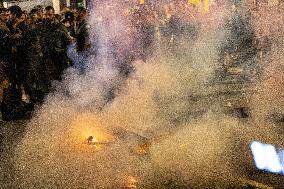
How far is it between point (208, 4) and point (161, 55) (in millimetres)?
2386

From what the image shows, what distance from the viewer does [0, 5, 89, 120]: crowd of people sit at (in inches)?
329

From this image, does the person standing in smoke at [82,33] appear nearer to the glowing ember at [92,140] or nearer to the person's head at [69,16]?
the person's head at [69,16]

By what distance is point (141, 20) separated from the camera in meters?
11.9

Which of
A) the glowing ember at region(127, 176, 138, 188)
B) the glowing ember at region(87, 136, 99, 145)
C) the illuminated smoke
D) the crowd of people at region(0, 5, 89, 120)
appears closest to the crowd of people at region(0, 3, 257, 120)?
the crowd of people at region(0, 5, 89, 120)

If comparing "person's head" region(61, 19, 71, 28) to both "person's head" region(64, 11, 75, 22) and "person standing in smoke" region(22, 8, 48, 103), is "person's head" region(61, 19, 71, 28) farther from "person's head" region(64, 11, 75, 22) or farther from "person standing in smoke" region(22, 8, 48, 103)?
"person standing in smoke" region(22, 8, 48, 103)

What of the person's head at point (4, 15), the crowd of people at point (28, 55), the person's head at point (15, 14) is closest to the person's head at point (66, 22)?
the crowd of people at point (28, 55)

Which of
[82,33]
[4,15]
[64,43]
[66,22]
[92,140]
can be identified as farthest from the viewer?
[82,33]

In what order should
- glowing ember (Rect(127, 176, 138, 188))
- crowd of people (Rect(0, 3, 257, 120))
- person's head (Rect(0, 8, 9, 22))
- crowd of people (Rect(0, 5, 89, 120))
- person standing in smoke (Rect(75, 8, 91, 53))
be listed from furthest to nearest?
person standing in smoke (Rect(75, 8, 91, 53)) → person's head (Rect(0, 8, 9, 22)) → crowd of people (Rect(0, 3, 257, 120)) → crowd of people (Rect(0, 5, 89, 120)) → glowing ember (Rect(127, 176, 138, 188))

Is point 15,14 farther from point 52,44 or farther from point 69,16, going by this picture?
point 69,16

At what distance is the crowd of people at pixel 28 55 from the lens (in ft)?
27.4

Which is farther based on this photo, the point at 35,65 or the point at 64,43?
the point at 64,43

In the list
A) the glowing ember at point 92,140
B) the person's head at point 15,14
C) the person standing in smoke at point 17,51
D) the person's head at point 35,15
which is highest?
the person's head at point 15,14

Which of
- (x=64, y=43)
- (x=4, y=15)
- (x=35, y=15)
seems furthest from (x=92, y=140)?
(x=35, y=15)

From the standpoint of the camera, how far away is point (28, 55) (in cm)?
872
